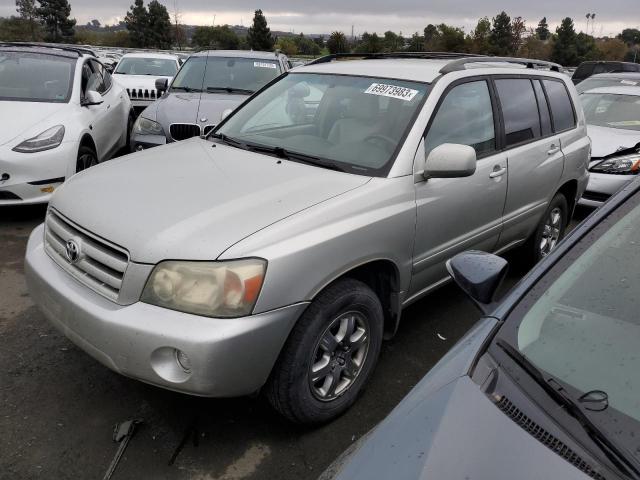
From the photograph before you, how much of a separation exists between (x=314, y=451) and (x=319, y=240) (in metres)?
0.99

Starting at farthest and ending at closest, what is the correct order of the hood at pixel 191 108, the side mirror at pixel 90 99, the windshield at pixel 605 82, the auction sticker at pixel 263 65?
the windshield at pixel 605 82 < the auction sticker at pixel 263 65 < the hood at pixel 191 108 < the side mirror at pixel 90 99

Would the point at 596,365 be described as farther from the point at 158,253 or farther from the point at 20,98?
the point at 20,98

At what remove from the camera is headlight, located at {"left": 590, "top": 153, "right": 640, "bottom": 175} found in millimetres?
6023

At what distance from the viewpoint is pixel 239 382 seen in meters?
2.26

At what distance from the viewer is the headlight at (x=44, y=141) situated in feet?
16.5

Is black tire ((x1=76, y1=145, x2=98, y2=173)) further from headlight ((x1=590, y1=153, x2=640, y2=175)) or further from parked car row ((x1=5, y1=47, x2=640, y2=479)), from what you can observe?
headlight ((x1=590, y1=153, x2=640, y2=175))

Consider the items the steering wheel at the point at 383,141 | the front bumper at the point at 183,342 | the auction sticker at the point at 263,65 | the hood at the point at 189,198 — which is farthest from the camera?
the auction sticker at the point at 263,65

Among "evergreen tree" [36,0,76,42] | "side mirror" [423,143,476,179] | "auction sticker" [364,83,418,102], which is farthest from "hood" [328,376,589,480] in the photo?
"evergreen tree" [36,0,76,42]

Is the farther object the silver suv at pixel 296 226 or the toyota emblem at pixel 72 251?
the toyota emblem at pixel 72 251

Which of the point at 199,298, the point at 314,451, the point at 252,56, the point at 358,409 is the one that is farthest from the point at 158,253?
the point at 252,56

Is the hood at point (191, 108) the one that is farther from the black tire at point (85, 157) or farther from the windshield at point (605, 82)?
the windshield at point (605, 82)

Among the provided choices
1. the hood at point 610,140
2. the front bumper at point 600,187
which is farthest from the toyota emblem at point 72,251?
the hood at point 610,140

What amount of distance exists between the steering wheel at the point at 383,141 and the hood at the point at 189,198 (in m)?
0.29

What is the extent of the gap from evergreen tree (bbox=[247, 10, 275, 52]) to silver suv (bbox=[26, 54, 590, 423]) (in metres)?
46.1
